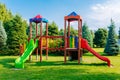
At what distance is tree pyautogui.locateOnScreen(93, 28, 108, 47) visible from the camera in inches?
1869

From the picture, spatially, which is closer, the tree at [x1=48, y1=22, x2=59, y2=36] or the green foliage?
the green foliage

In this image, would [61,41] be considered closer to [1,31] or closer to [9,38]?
[9,38]

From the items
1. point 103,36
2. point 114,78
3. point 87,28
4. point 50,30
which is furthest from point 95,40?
point 114,78

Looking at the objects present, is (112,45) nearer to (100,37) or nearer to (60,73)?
(60,73)

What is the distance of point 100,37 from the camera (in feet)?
156

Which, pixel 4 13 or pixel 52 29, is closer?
pixel 52 29

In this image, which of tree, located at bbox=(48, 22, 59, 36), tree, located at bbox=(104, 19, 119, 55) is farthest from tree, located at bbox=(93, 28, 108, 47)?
tree, located at bbox=(104, 19, 119, 55)

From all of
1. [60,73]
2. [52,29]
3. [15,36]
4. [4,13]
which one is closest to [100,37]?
[52,29]

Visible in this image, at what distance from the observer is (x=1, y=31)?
29156 millimetres

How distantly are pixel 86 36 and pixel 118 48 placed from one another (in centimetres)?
688

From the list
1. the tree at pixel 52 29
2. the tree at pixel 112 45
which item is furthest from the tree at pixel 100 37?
the tree at pixel 112 45

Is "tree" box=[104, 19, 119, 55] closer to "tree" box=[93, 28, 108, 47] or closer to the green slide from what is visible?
the green slide

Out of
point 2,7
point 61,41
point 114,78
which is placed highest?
point 2,7

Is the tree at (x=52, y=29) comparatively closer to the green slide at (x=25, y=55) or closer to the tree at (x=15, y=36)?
the tree at (x=15, y=36)
